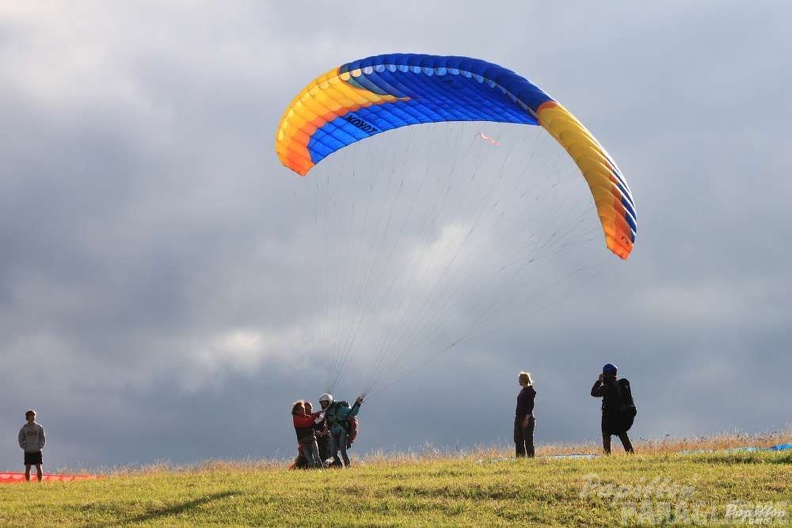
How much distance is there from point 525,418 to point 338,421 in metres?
3.18

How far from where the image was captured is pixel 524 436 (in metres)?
18.9

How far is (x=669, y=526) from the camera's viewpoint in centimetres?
1320

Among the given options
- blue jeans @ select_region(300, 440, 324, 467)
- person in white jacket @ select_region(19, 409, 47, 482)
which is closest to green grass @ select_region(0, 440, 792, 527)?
blue jeans @ select_region(300, 440, 324, 467)

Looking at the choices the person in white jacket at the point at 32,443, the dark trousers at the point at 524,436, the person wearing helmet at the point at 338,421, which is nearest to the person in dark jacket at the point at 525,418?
the dark trousers at the point at 524,436

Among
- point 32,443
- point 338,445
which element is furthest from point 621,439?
point 32,443

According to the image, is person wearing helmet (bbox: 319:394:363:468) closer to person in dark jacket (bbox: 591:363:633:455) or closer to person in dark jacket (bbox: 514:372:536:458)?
person in dark jacket (bbox: 514:372:536:458)

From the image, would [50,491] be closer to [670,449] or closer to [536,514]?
[536,514]

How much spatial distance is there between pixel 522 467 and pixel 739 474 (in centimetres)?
321

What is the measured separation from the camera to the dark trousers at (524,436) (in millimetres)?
18766

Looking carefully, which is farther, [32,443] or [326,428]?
[32,443]

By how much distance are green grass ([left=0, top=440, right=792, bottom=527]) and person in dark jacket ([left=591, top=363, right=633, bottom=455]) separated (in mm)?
1319

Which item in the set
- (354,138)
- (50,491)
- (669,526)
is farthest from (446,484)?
(354,138)

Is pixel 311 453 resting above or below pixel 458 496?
above

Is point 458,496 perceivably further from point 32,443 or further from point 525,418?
point 32,443
